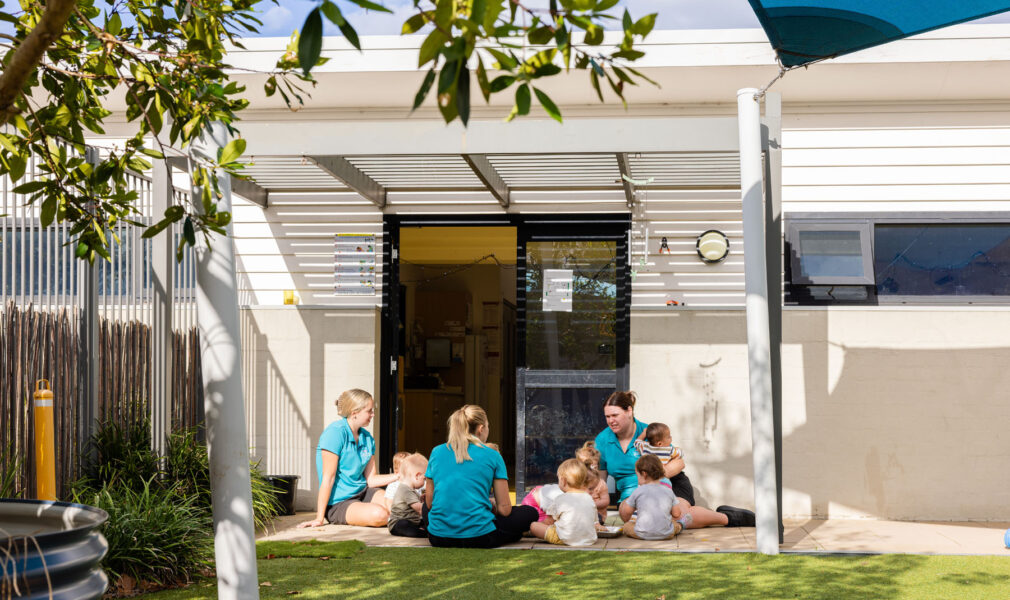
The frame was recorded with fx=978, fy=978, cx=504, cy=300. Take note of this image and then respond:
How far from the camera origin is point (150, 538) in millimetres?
5242

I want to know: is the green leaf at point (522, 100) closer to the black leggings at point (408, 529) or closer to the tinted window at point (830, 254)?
the black leggings at point (408, 529)

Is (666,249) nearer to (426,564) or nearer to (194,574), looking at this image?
(426,564)

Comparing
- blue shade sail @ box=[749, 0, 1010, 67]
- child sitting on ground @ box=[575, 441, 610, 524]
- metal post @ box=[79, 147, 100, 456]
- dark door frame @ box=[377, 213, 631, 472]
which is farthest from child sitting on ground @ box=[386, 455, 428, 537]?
blue shade sail @ box=[749, 0, 1010, 67]

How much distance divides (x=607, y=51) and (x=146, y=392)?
170 inches

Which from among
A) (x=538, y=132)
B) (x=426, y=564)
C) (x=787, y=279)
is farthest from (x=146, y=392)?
(x=787, y=279)

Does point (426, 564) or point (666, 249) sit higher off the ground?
point (666, 249)

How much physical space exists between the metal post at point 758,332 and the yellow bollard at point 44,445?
13.6 ft

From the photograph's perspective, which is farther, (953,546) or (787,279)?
(787,279)

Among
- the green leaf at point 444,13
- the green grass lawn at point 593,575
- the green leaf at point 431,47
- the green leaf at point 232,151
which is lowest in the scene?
the green grass lawn at point 593,575

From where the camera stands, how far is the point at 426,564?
593cm

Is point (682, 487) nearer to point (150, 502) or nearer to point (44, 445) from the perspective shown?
point (150, 502)

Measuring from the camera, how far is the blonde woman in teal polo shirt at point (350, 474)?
7.41 meters

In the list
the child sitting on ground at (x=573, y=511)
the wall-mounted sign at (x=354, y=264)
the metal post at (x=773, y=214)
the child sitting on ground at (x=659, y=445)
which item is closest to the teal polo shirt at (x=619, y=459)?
the child sitting on ground at (x=659, y=445)

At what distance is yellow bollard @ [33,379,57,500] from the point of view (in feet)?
17.6
